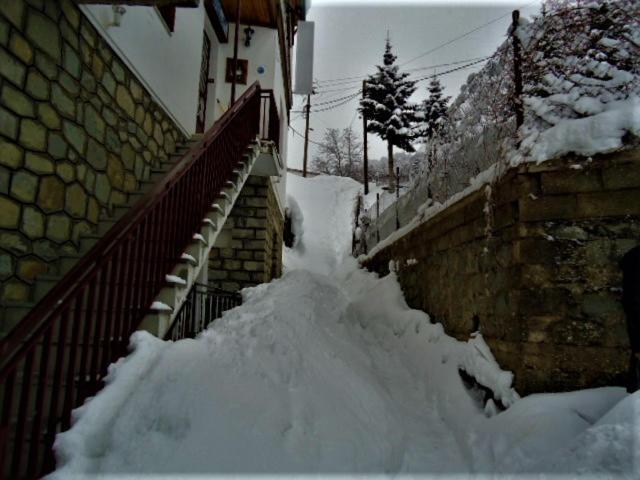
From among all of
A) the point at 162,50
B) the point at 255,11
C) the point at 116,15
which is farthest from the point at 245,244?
the point at 255,11

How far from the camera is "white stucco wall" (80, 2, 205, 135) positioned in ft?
14.8

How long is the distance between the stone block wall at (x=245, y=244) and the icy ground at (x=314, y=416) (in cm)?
335

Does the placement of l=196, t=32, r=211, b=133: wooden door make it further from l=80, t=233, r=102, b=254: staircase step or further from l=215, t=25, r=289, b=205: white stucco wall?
l=80, t=233, r=102, b=254: staircase step

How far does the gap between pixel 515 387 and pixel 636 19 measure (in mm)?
3023

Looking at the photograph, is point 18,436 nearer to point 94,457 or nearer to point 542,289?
point 94,457

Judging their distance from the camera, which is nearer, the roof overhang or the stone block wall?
the stone block wall

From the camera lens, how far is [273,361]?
3.42 metres

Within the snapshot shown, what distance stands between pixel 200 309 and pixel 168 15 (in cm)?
432

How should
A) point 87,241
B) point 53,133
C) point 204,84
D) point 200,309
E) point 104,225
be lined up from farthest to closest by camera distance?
point 204,84
point 200,309
point 104,225
point 87,241
point 53,133

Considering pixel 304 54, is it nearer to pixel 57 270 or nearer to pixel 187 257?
pixel 187 257

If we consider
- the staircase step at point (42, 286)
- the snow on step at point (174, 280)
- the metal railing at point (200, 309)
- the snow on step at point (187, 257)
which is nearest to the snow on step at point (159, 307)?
Answer: the snow on step at point (174, 280)

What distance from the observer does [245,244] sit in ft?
26.5

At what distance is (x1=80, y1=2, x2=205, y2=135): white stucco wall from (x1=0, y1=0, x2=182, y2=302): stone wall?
20cm


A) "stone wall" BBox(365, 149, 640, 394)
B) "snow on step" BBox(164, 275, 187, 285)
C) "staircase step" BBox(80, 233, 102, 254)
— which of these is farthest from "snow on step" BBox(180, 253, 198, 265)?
"stone wall" BBox(365, 149, 640, 394)
